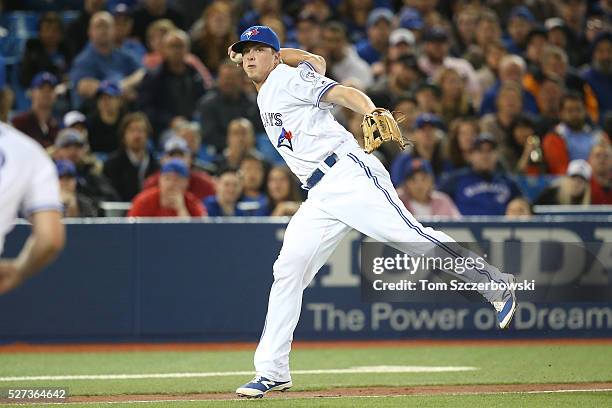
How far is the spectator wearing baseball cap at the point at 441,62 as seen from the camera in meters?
14.6

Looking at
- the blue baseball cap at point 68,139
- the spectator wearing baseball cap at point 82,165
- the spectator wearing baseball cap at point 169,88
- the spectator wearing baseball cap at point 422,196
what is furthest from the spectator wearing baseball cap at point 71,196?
the spectator wearing baseball cap at point 422,196

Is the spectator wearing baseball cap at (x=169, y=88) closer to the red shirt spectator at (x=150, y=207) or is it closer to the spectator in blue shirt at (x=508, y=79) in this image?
the red shirt spectator at (x=150, y=207)

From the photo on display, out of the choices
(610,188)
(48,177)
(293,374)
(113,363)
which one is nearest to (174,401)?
(293,374)

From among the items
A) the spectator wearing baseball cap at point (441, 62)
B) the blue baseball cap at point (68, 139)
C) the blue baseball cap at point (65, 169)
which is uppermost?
the spectator wearing baseball cap at point (441, 62)

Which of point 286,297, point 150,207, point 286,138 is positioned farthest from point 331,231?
point 150,207

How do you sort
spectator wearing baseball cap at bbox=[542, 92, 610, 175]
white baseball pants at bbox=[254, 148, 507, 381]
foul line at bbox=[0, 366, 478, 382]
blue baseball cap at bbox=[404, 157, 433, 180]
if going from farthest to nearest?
spectator wearing baseball cap at bbox=[542, 92, 610, 175]
blue baseball cap at bbox=[404, 157, 433, 180]
foul line at bbox=[0, 366, 478, 382]
white baseball pants at bbox=[254, 148, 507, 381]

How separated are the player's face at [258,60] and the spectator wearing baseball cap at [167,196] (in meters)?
3.85

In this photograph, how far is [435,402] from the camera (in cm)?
695

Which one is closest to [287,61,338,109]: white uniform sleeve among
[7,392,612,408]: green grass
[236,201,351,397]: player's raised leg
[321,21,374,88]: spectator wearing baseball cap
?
[236,201,351,397]: player's raised leg

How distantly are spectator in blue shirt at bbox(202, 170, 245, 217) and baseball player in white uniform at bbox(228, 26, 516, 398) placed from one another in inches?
165

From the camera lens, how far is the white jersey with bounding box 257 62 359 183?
6984 mm

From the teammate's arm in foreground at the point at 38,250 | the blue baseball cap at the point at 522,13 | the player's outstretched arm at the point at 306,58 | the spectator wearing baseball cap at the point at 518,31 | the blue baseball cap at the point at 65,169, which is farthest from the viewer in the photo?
the blue baseball cap at the point at 522,13

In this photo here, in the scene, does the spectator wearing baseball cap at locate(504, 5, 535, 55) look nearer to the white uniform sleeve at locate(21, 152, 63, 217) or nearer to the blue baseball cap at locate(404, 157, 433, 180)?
the blue baseball cap at locate(404, 157, 433, 180)

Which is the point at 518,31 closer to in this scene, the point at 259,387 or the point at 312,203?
the point at 312,203
